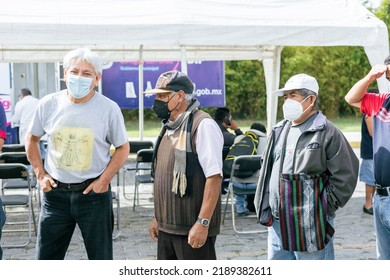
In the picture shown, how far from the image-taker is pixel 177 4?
26.1 feet

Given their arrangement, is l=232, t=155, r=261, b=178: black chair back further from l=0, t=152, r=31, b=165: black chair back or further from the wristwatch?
the wristwatch

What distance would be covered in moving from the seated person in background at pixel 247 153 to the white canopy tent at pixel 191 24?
1.16 metres

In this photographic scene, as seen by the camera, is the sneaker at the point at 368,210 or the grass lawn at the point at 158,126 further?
the grass lawn at the point at 158,126

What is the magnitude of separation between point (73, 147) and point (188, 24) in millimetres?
3555

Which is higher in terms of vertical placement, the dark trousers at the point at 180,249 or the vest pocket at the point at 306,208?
the vest pocket at the point at 306,208

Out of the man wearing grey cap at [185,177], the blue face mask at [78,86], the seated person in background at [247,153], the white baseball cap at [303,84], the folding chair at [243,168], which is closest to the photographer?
the man wearing grey cap at [185,177]

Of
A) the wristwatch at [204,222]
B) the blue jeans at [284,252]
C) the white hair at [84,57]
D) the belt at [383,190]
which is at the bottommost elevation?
the blue jeans at [284,252]

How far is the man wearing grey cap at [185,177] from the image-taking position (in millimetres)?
3932

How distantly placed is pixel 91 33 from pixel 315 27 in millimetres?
2533

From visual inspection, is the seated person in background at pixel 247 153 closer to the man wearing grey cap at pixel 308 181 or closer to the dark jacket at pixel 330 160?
the man wearing grey cap at pixel 308 181

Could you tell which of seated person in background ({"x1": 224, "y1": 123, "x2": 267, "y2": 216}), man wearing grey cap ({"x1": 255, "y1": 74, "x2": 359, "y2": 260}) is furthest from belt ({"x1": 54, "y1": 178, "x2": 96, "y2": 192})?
seated person in background ({"x1": 224, "y1": 123, "x2": 267, "y2": 216})

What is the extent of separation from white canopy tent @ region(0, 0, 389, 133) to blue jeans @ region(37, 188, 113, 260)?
11.1 ft

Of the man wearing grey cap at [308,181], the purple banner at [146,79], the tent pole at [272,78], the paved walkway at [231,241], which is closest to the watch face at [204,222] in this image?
the man wearing grey cap at [308,181]

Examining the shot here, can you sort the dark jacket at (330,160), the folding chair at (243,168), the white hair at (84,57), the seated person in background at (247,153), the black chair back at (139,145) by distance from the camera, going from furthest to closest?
the black chair back at (139,145), the seated person in background at (247,153), the folding chair at (243,168), the white hair at (84,57), the dark jacket at (330,160)
